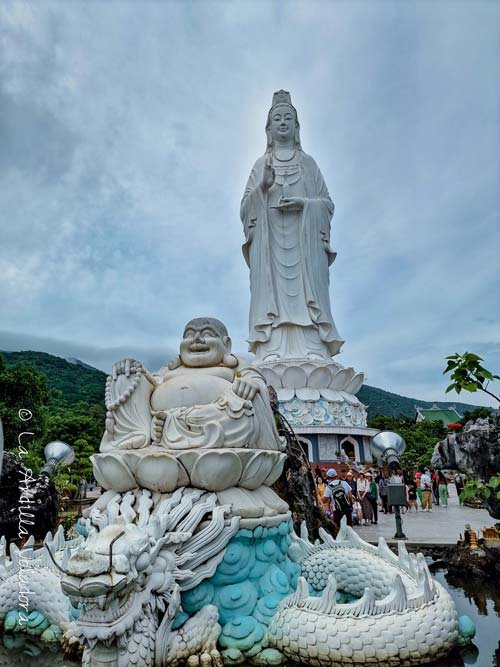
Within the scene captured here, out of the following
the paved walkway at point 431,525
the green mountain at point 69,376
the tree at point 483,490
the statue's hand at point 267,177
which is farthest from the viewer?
the green mountain at point 69,376

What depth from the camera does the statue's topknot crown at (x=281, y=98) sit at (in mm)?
17672

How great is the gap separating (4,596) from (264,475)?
6.29 ft

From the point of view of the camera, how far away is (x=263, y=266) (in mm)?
16578

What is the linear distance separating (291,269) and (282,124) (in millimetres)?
5121

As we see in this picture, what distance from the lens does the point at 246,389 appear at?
338 cm

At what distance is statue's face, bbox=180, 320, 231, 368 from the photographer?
3900 mm

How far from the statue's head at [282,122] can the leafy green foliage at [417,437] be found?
11.8 meters

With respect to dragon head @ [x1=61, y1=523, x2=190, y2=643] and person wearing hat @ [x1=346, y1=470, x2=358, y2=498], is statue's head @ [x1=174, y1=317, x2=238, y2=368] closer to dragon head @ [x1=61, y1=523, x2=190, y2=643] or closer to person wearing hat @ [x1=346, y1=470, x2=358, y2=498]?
dragon head @ [x1=61, y1=523, x2=190, y2=643]

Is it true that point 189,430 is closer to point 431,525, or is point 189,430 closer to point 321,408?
point 431,525

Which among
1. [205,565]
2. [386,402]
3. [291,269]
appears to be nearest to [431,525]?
[205,565]

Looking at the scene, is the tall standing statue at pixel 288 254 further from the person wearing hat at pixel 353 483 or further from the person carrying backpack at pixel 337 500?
the person carrying backpack at pixel 337 500

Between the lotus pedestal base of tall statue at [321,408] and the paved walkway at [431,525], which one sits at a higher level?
the lotus pedestal base of tall statue at [321,408]

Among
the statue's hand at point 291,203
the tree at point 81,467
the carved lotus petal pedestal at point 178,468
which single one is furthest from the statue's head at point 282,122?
the carved lotus petal pedestal at point 178,468

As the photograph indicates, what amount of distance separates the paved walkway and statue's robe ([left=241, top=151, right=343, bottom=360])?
20.4 ft
